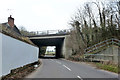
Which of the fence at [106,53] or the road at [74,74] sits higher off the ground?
the fence at [106,53]

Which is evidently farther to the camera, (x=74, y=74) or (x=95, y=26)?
(x=95, y=26)

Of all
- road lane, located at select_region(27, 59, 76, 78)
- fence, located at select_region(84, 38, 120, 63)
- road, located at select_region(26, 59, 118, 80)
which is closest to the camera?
road, located at select_region(26, 59, 118, 80)

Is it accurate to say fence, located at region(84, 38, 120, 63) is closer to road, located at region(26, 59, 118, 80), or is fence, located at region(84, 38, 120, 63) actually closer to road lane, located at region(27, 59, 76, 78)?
road, located at region(26, 59, 118, 80)

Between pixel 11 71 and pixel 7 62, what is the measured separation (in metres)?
0.97

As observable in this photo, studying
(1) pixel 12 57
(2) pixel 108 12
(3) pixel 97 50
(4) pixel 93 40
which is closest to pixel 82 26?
(4) pixel 93 40

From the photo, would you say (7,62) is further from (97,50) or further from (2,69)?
(97,50)

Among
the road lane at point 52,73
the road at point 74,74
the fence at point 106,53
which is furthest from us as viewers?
the fence at point 106,53

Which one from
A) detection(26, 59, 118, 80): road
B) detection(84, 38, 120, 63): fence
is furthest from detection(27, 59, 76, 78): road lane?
detection(84, 38, 120, 63): fence

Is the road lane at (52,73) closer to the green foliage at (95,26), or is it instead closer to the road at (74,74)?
the road at (74,74)

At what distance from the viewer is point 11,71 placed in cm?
902

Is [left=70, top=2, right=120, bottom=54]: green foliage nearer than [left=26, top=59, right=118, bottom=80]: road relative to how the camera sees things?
No

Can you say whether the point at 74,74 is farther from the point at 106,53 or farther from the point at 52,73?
the point at 106,53

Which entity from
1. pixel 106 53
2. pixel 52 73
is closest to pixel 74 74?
pixel 52 73

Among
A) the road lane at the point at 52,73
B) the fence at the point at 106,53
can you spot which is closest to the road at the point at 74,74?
the road lane at the point at 52,73
